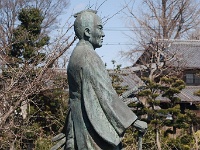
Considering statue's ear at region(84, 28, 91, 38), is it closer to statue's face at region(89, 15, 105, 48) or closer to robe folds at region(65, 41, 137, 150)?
statue's face at region(89, 15, 105, 48)

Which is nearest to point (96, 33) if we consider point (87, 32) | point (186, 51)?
point (87, 32)

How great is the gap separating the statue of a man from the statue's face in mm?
76

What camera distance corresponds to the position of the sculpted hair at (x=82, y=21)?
4246 mm

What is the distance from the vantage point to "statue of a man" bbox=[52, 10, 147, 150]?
159 inches

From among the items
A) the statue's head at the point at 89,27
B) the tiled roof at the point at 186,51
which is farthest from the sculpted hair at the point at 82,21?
the tiled roof at the point at 186,51

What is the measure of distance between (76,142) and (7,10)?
2126cm

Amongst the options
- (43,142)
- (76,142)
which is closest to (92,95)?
(76,142)

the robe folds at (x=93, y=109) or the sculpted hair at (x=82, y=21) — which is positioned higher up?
the sculpted hair at (x=82, y=21)

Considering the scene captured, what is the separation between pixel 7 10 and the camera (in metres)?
24.5

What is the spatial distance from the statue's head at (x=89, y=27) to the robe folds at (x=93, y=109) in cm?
15

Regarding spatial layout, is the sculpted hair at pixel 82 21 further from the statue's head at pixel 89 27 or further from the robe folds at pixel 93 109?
the robe folds at pixel 93 109

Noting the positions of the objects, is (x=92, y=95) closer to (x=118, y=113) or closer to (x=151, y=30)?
(x=118, y=113)

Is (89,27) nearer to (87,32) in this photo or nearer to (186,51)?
(87,32)

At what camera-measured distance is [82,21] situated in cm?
425
